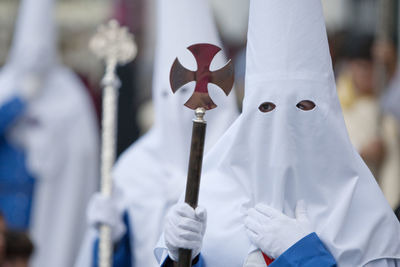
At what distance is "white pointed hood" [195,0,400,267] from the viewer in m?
3.56

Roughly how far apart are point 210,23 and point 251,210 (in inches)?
72.6

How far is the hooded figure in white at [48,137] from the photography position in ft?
26.6

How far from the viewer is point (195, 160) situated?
3471mm

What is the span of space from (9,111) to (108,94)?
2.46 metres

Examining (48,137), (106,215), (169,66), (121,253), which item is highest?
(169,66)

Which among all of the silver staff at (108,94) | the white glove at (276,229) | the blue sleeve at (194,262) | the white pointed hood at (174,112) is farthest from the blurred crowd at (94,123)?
the white glove at (276,229)

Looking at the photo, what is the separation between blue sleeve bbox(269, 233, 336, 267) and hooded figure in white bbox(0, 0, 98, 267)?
15.9 feet

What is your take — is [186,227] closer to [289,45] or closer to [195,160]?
[195,160]

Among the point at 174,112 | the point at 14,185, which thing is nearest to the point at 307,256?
the point at 174,112

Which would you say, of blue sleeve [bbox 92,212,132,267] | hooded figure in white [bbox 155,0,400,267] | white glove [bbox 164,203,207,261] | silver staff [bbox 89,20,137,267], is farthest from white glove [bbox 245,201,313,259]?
blue sleeve [bbox 92,212,132,267]

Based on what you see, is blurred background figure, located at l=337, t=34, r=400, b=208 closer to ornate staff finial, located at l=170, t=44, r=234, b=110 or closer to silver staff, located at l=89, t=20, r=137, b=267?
silver staff, located at l=89, t=20, r=137, b=267

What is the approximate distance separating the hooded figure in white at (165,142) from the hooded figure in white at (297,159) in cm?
121

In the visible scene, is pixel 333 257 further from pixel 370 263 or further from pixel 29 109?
pixel 29 109

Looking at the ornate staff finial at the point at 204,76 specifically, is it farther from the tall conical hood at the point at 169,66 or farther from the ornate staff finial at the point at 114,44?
the ornate staff finial at the point at 114,44
